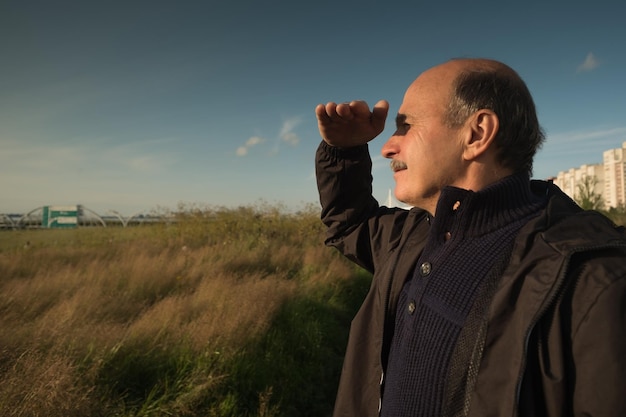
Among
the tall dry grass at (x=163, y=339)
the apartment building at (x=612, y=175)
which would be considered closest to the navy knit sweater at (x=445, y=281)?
the tall dry grass at (x=163, y=339)

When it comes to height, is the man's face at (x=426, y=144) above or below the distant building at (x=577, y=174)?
below

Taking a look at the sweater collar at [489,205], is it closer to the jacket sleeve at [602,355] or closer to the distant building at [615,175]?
the jacket sleeve at [602,355]

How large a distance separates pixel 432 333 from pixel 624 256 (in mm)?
581

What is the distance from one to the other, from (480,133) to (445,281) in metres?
0.58

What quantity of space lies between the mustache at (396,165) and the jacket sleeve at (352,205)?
1.40 feet

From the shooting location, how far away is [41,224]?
68.8 ft

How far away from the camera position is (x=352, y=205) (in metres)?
2.18

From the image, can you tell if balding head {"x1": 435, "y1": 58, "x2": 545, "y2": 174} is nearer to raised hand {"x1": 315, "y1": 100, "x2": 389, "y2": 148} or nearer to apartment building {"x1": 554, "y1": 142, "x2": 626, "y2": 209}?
raised hand {"x1": 315, "y1": 100, "x2": 389, "y2": 148}

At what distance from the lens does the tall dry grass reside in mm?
2975

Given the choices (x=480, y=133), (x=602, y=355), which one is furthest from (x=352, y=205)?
(x=602, y=355)

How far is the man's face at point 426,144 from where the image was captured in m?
1.54

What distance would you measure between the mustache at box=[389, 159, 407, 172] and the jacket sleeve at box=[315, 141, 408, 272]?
0.43 meters

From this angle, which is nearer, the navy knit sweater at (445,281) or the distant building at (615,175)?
the navy knit sweater at (445,281)

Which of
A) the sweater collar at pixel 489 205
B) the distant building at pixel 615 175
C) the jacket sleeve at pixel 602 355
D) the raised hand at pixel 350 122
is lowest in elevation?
the jacket sleeve at pixel 602 355
